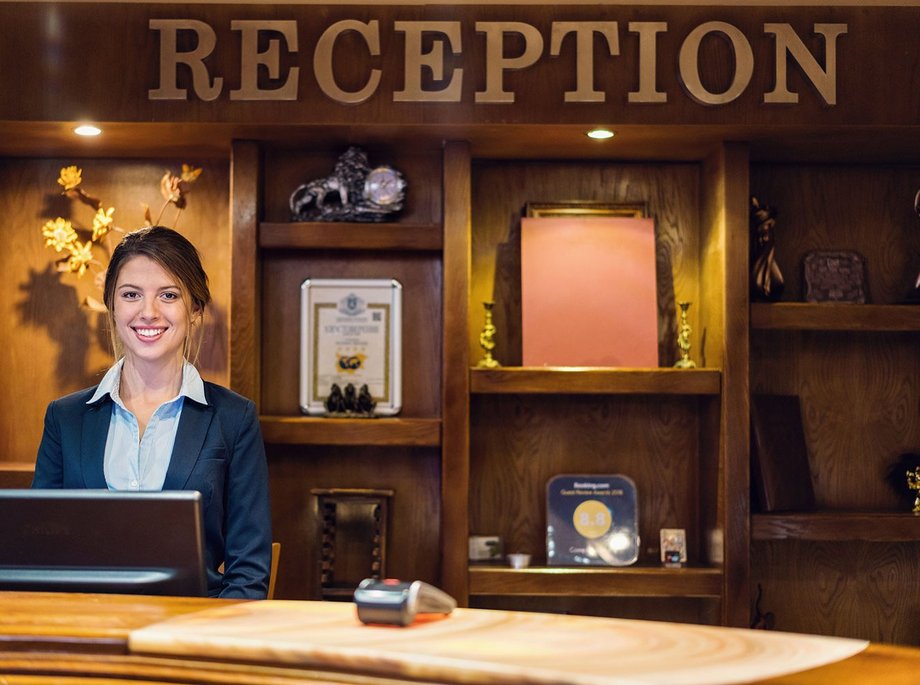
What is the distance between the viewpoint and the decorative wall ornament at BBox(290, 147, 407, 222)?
11.4 ft

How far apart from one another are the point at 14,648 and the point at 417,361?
235 centimetres

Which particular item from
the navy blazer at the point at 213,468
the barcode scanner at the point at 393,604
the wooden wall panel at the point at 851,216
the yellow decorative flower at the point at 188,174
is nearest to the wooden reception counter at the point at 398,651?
the barcode scanner at the point at 393,604

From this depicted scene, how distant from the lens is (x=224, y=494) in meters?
2.33

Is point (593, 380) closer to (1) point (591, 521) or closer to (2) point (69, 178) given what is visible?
(1) point (591, 521)

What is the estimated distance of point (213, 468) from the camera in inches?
89.7

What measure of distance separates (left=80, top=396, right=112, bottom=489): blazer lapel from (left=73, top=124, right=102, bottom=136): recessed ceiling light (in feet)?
4.16

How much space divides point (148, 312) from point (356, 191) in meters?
1.28

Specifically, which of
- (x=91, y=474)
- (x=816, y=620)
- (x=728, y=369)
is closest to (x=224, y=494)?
(x=91, y=474)

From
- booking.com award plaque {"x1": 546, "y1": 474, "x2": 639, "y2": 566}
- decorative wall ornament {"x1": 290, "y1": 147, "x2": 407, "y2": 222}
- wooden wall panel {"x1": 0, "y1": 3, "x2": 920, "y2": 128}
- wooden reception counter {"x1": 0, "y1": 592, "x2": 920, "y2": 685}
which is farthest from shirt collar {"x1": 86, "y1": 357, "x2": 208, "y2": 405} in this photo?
booking.com award plaque {"x1": 546, "y1": 474, "x2": 639, "y2": 566}

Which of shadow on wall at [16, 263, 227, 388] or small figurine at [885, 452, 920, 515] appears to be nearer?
small figurine at [885, 452, 920, 515]

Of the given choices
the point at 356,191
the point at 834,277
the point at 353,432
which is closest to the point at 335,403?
the point at 353,432

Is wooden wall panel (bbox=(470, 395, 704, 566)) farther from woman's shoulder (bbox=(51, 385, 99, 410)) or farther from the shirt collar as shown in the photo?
woman's shoulder (bbox=(51, 385, 99, 410))

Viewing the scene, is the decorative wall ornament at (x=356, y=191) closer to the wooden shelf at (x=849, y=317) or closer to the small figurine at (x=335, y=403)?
the small figurine at (x=335, y=403)

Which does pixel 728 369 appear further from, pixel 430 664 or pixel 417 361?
pixel 430 664
